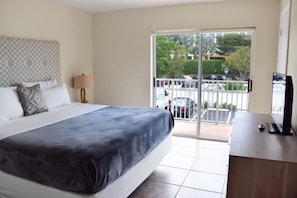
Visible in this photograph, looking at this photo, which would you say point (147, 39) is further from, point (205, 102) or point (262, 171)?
point (262, 171)

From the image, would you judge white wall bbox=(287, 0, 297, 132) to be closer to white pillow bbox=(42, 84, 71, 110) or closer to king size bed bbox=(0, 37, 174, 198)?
king size bed bbox=(0, 37, 174, 198)

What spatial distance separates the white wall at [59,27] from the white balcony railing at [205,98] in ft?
5.17

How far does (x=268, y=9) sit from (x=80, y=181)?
371cm

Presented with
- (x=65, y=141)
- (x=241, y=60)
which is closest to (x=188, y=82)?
(x=241, y=60)

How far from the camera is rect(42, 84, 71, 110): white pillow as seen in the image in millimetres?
3656

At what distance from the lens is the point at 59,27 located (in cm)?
A: 438

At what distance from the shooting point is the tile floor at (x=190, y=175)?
2.78 metres

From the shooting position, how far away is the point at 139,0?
4113 mm

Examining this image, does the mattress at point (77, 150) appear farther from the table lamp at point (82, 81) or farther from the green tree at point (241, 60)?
the green tree at point (241, 60)

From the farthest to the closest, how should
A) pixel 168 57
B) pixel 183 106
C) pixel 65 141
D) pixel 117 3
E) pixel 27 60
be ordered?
pixel 183 106, pixel 168 57, pixel 117 3, pixel 27 60, pixel 65 141

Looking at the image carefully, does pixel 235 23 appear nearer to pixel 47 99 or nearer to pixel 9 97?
pixel 47 99

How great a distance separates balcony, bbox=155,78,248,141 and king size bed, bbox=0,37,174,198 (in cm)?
174

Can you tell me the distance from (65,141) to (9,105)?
1313 millimetres

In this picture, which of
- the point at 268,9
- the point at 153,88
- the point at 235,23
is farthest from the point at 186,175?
the point at 268,9
